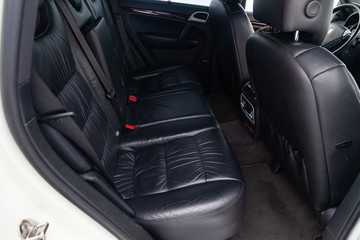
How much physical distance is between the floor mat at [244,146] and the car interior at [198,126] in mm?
10

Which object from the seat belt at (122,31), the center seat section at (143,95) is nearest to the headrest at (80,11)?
the center seat section at (143,95)

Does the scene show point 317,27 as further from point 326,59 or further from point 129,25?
point 129,25

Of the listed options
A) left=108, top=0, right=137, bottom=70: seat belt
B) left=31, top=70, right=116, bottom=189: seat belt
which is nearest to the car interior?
left=31, top=70, right=116, bottom=189: seat belt

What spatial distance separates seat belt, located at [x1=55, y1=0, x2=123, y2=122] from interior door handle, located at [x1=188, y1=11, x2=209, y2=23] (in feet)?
3.26

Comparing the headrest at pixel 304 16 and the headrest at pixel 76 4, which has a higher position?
the headrest at pixel 76 4

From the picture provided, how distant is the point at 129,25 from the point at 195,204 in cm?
164

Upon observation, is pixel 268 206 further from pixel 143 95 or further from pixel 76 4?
pixel 76 4

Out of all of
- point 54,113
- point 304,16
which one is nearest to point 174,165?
point 54,113

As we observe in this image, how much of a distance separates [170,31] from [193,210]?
159cm

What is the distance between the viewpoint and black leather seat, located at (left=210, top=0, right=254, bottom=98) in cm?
146

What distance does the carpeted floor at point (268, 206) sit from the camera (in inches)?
49.0

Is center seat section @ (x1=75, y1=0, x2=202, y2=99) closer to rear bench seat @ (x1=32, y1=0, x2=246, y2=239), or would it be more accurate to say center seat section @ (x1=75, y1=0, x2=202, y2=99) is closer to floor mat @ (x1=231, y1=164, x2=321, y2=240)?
rear bench seat @ (x1=32, y1=0, x2=246, y2=239)

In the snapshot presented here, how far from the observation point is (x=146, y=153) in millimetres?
1240

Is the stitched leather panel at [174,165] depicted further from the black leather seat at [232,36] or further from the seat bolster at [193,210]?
the black leather seat at [232,36]
